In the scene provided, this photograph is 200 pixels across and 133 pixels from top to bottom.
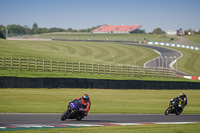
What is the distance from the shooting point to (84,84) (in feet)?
134

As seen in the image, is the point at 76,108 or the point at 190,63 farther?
the point at 190,63

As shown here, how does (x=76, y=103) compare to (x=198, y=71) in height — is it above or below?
above

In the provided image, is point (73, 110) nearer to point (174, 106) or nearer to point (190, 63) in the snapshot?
point (174, 106)

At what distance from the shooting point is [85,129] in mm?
16078

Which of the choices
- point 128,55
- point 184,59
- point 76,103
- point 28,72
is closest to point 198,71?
point 184,59

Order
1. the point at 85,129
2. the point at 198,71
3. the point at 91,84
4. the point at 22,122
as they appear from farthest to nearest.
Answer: the point at 198,71
the point at 91,84
the point at 22,122
the point at 85,129

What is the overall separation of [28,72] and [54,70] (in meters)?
5.04

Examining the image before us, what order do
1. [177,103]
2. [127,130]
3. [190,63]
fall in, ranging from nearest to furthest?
[127,130], [177,103], [190,63]

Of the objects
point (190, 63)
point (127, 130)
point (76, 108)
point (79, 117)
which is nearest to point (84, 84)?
point (79, 117)

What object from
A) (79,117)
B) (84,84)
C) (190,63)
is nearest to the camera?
(79,117)

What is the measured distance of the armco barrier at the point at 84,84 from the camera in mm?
35500

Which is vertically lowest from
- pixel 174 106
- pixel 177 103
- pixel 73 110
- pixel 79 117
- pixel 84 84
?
pixel 84 84

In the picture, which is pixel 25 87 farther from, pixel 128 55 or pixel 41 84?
pixel 128 55

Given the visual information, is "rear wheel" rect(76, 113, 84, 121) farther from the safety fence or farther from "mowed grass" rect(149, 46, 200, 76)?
"mowed grass" rect(149, 46, 200, 76)
